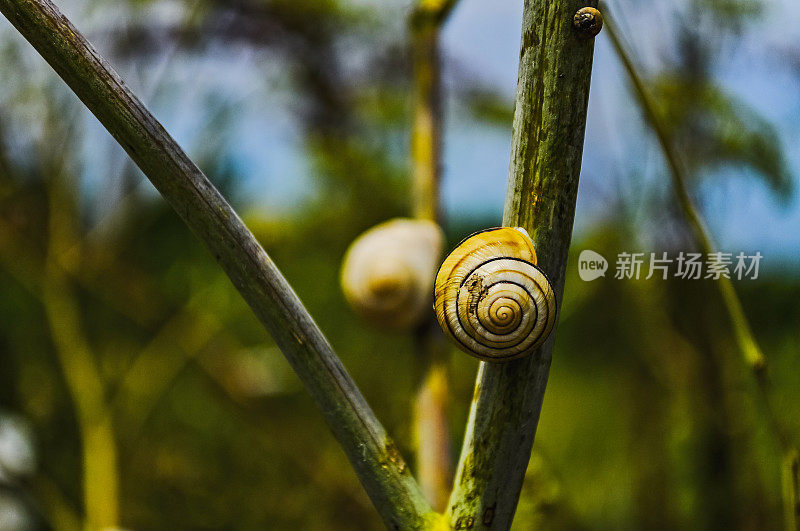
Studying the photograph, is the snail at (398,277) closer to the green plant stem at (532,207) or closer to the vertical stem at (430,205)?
the vertical stem at (430,205)

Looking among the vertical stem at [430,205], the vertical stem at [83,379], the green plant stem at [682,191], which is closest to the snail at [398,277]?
the vertical stem at [430,205]

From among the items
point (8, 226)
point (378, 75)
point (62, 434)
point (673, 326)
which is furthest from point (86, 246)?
point (673, 326)

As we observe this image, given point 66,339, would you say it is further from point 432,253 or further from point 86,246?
point 432,253

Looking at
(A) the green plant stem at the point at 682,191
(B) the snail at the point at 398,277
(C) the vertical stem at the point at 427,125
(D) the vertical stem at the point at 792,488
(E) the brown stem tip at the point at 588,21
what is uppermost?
(C) the vertical stem at the point at 427,125

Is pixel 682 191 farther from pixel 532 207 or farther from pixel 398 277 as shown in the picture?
pixel 398 277

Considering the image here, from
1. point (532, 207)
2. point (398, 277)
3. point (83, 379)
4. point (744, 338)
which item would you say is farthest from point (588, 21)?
point (83, 379)
